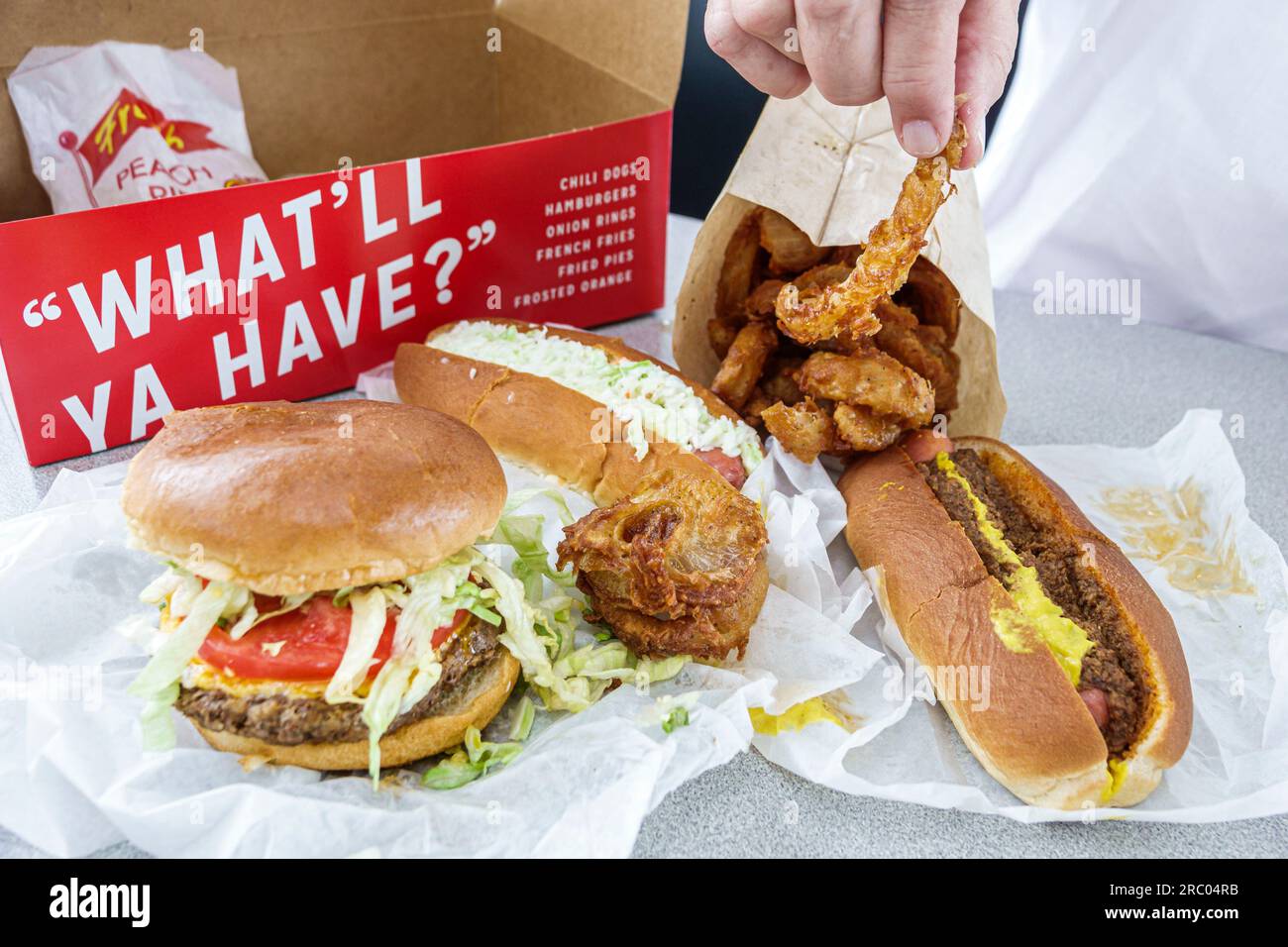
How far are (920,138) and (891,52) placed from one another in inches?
7.3

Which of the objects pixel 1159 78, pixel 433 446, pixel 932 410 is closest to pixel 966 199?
pixel 932 410

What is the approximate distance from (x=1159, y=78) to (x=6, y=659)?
3362mm

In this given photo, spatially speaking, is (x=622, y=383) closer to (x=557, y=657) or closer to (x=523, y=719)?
(x=557, y=657)

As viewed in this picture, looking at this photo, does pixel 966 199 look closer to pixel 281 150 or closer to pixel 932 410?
pixel 932 410

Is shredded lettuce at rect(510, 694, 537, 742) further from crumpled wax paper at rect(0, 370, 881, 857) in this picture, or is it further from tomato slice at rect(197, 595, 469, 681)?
tomato slice at rect(197, 595, 469, 681)

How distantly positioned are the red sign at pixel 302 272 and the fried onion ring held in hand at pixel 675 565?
3.63 feet

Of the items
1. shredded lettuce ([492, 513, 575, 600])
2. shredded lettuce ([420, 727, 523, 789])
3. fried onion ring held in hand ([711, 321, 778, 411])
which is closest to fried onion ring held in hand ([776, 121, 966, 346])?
fried onion ring held in hand ([711, 321, 778, 411])

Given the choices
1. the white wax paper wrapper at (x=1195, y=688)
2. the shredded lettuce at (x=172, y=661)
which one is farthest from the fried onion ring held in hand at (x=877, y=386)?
the shredded lettuce at (x=172, y=661)

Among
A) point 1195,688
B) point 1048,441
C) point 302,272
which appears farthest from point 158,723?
point 1048,441

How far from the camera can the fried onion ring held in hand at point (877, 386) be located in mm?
2346

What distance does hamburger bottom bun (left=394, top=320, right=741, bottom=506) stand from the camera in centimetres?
241

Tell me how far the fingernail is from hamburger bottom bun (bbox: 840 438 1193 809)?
0.71 metres

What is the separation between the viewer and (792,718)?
6.00 ft
